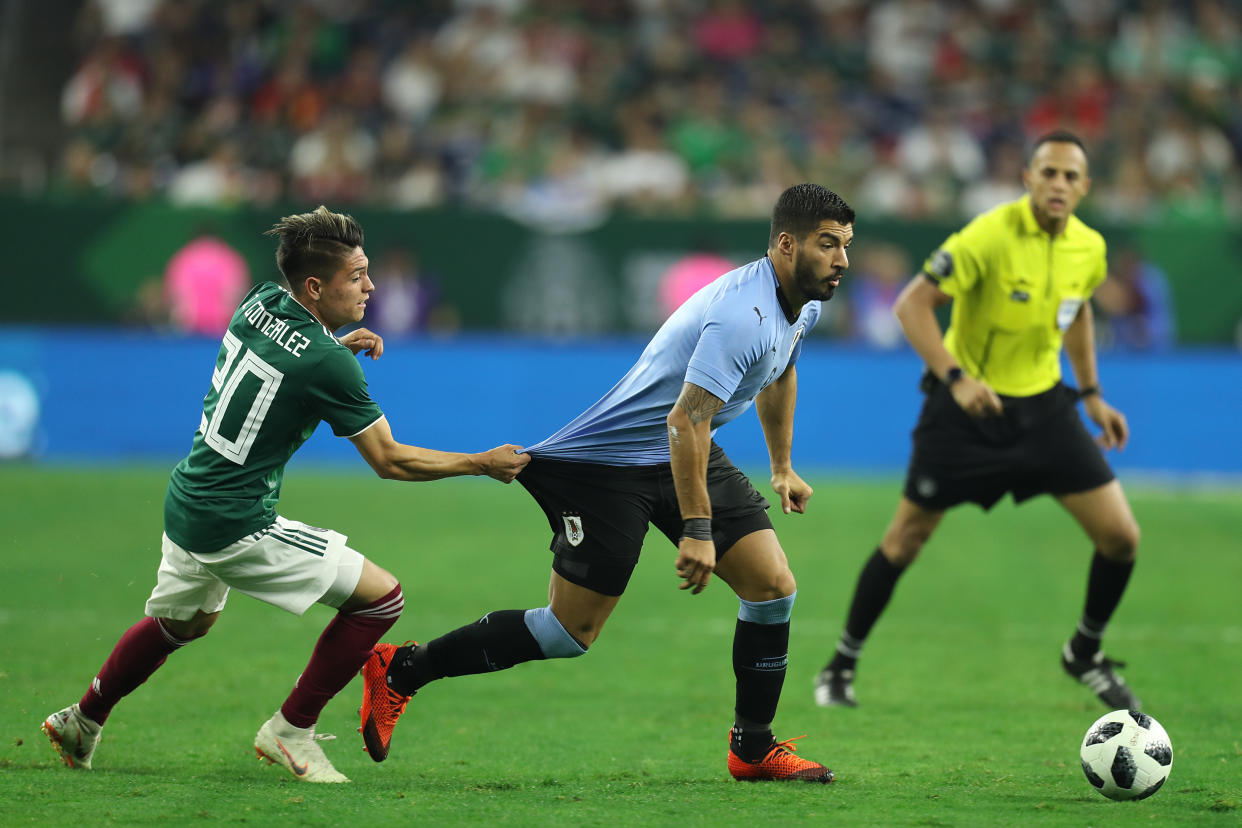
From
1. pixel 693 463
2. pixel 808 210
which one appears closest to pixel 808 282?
pixel 808 210

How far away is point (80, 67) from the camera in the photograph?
21.6m

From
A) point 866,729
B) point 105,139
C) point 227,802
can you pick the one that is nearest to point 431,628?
point 866,729

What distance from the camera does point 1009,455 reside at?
7156 mm

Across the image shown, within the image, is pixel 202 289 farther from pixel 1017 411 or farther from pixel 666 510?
pixel 666 510

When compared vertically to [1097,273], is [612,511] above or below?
below

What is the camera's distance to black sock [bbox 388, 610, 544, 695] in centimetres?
554

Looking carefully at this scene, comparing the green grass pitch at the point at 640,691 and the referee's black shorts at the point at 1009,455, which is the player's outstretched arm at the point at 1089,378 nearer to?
the referee's black shorts at the point at 1009,455

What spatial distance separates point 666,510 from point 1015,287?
2.53m

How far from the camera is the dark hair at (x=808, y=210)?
527cm

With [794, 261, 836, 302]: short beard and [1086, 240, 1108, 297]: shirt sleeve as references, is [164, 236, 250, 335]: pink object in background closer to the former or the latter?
[1086, 240, 1108, 297]: shirt sleeve

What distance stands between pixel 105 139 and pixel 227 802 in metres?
15.8

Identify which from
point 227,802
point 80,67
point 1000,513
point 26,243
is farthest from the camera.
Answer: point 80,67

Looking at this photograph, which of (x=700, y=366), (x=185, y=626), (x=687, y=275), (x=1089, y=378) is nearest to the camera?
(x=700, y=366)

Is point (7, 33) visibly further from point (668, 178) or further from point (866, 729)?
point (866, 729)
